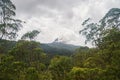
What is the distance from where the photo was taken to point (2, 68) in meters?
32.6

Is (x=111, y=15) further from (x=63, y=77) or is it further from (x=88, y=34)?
(x=63, y=77)

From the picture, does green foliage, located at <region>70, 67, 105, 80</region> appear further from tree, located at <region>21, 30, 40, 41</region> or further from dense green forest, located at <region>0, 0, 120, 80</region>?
tree, located at <region>21, 30, 40, 41</region>

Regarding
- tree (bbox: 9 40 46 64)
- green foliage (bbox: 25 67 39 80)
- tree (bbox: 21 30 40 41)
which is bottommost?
green foliage (bbox: 25 67 39 80)

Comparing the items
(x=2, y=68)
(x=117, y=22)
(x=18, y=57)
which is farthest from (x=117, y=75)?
(x=117, y=22)

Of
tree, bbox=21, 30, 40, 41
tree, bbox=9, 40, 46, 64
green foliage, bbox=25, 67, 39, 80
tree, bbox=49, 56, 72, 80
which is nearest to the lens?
green foliage, bbox=25, 67, 39, 80

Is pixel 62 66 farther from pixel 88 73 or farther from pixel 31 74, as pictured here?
pixel 88 73

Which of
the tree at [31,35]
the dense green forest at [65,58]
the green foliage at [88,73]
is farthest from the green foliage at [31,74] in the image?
the tree at [31,35]

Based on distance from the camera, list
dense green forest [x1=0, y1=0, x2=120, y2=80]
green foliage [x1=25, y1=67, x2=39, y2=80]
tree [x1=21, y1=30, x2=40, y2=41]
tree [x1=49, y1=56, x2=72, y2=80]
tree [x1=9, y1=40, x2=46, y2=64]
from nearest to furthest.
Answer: dense green forest [x1=0, y1=0, x2=120, y2=80] → green foliage [x1=25, y1=67, x2=39, y2=80] → tree [x1=49, y1=56, x2=72, y2=80] → tree [x1=9, y1=40, x2=46, y2=64] → tree [x1=21, y1=30, x2=40, y2=41]

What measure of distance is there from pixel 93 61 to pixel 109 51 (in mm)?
3826

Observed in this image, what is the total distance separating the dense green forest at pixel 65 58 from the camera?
24577mm

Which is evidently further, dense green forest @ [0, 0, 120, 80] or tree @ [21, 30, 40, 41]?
tree @ [21, 30, 40, 41]

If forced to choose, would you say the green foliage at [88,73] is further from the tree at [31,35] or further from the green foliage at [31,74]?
the tree at [31,35]


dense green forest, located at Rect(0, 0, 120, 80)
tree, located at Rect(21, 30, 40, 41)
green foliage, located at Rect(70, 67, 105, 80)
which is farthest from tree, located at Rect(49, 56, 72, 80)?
tree, located at Rect(21, 30, 40, 41)

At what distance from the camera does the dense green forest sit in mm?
24577
